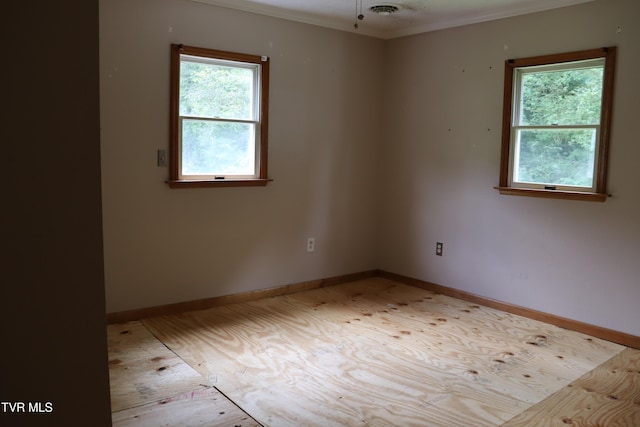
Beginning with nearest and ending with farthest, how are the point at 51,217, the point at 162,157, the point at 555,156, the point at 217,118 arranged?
the point at 51,217
the point at 162,157
the point at 555,156
the point at 217,118

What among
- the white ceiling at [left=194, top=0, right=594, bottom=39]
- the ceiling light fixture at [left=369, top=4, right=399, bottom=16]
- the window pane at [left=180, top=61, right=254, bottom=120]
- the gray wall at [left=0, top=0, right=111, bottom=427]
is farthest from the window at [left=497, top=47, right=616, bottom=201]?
the gray wall at [left=0, top=0, right=111, bottom=427]

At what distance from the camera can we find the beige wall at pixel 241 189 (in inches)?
148

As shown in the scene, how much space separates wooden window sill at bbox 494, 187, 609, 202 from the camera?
3775 millimetres

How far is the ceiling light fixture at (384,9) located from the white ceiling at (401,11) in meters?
0.05

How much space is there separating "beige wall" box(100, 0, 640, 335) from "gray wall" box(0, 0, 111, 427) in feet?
8.61

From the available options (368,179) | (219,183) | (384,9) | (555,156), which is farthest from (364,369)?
(384,9)

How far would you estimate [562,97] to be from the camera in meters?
3.98

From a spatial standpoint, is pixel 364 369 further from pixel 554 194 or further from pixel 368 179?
pixel 368 179

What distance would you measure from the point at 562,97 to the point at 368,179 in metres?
1.99

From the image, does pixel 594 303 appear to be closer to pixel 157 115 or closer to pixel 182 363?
pixel 182 363

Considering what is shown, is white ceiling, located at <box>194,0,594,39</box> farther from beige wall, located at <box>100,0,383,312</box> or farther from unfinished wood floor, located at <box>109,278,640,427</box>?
unfinished wood floor, located at <box>109,278,640,427</box>

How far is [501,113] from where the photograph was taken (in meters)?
4.36

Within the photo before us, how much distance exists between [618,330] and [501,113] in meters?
1.89

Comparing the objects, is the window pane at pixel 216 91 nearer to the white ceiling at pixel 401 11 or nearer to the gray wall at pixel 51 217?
the white ceiling at pixel 401 11
